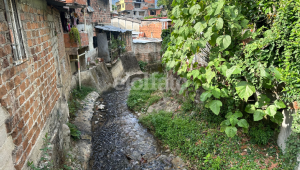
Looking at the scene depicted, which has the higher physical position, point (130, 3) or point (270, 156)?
point (130, 3)

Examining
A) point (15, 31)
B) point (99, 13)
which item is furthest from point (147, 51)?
point (15, 31)

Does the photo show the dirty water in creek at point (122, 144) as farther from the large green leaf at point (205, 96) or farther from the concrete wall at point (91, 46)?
the concrete wall at point (91, 46)

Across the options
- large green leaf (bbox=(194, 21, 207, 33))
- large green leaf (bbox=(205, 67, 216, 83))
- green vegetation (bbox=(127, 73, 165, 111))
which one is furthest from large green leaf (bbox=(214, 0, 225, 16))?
green vegetation (bbox=(127, 73, 165, 111))

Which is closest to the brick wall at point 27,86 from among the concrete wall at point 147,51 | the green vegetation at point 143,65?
the green vegetation at point 143,65

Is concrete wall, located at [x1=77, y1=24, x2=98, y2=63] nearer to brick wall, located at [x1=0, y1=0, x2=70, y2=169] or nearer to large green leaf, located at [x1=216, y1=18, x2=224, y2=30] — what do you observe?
brick wall, located at [x1=0, y1=0, x2=70, y2=169]

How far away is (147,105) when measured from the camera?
8.52 meters

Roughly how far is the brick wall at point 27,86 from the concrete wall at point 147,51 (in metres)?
14.6

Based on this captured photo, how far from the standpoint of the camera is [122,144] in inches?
238

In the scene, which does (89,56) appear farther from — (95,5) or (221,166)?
(221,166)

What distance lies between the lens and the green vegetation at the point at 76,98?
6.65 metres

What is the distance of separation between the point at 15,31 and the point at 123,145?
449 cm

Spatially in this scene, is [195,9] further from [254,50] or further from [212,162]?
[212,162]

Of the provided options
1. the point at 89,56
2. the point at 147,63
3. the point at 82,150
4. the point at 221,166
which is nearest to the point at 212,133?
the point at 221,166

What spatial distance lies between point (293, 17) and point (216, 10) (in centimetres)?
104
